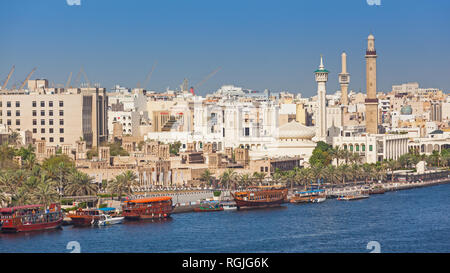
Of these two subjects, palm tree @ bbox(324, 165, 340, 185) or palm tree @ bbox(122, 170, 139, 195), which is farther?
palm tree @ bbox(324, 165, 340, 185)

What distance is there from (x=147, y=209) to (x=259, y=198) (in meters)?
4.30

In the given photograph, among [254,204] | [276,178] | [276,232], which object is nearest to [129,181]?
[254,204]

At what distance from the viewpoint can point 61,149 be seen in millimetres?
28281

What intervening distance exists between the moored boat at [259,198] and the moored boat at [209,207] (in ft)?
2.00

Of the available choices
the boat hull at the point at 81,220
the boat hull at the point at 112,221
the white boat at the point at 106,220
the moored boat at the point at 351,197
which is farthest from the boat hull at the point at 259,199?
the boat hull at the point at 81,220

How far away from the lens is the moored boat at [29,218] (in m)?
16.5

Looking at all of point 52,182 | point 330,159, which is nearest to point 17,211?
point 52,182

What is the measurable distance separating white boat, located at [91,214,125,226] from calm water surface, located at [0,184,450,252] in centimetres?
34

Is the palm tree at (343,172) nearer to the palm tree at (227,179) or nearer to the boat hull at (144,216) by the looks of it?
the palm tree at (227,179)

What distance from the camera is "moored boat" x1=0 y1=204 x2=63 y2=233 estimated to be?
16.5m

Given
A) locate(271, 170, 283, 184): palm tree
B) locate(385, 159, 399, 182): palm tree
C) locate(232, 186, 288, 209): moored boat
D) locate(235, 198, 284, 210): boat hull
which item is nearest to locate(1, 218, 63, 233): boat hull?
locate(235, 198, 284, 210): boat hull

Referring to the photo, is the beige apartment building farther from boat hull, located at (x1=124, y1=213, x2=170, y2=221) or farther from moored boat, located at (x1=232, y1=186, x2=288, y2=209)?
boat hull, located at (x1=124, y1=213, x2=170, y2=221)

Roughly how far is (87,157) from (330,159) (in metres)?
10.0
